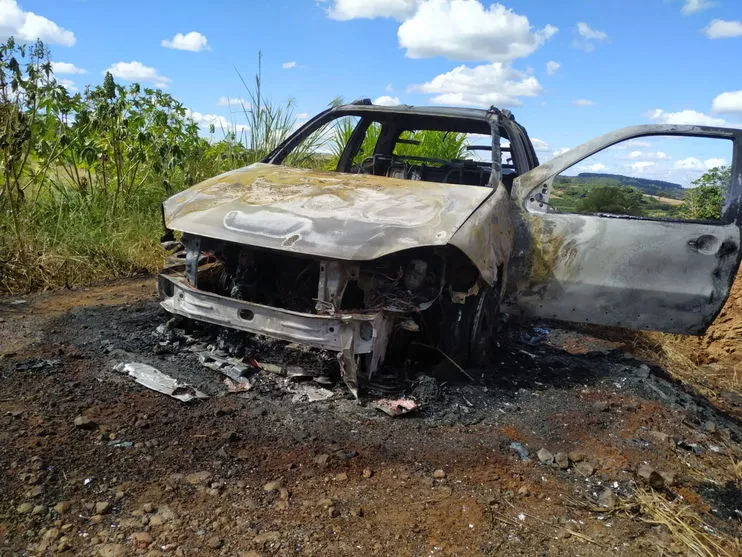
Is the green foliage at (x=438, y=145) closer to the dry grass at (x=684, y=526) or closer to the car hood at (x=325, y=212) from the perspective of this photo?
the car hood at (x=325, y=212)

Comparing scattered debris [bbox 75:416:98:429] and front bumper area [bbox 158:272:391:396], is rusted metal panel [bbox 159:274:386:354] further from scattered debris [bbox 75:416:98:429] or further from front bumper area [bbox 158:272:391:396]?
scattered debris [bbox 75:416:98:429]

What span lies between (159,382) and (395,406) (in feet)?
4.26

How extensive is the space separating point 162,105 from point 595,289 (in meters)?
5.19

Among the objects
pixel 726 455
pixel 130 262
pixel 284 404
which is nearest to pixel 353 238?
pixel 284 404

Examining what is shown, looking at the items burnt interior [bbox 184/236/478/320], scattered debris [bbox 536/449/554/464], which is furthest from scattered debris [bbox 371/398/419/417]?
scattered debris [bbox 536/449/554/464]

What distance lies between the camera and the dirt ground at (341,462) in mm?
2346

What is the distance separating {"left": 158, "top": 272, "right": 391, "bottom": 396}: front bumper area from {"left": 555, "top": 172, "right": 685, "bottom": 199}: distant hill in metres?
1.71

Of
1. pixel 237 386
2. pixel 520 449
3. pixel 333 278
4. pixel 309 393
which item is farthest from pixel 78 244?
pixel 520 449

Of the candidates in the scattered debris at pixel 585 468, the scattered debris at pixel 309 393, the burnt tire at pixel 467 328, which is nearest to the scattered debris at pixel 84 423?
the scattered debris at pixel 309 393

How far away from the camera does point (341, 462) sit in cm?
289

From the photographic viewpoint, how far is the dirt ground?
2.35 meters

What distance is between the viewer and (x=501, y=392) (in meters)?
3.88

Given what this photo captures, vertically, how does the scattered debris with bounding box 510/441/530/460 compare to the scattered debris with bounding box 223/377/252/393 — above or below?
below

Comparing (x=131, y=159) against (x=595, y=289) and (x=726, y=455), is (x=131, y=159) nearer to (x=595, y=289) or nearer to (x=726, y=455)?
(x=595, y=289)
